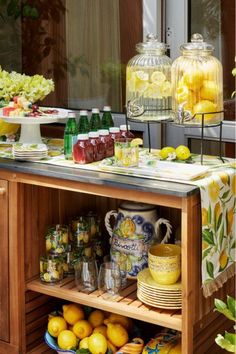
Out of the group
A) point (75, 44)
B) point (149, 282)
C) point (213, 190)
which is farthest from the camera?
point (75, 44)

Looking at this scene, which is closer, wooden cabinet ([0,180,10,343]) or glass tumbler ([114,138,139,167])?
glass tumbler ([114,138,139,167])

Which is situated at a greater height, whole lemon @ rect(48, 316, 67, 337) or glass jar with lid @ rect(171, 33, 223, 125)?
glass jar with lid @ rect(171, 33, 223, 125)

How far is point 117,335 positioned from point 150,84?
0.96 meters

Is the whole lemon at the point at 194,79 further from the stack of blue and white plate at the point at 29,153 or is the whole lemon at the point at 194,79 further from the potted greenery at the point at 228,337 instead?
the potted greenery at the point at 228,337

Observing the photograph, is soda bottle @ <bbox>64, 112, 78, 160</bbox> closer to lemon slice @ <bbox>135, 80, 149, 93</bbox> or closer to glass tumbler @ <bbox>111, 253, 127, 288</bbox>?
lemon slice @ <bbox>135, 80, 149, 93</bbox>

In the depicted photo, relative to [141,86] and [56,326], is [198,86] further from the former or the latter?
[56,326]

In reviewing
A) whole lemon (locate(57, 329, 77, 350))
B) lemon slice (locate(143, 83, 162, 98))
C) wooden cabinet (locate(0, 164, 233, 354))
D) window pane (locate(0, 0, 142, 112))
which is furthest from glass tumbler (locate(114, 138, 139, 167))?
window pane (locate(0, 0, 142, 112))

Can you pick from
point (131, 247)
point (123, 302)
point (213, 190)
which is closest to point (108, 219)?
point (131, 247)

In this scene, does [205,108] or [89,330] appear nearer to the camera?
[205,108]

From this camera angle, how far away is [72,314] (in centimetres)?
283

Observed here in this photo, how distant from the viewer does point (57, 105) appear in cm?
360

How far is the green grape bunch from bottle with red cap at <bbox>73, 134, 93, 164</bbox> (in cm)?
46

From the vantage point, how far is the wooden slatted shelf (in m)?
2.43

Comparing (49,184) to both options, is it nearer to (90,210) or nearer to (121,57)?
(90,210)
